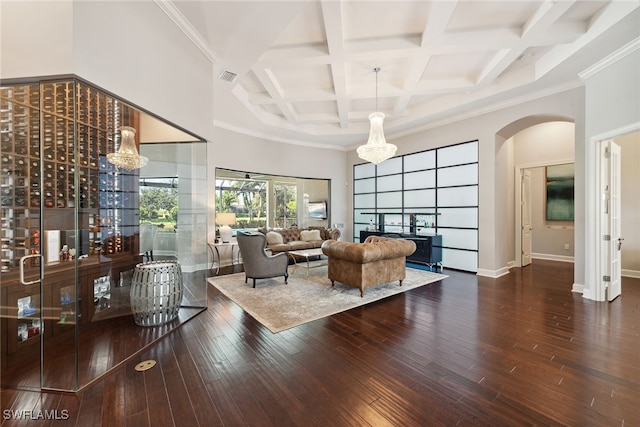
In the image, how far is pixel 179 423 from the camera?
66.2 inches

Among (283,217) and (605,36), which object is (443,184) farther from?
(283,217)

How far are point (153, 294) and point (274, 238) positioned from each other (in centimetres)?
398

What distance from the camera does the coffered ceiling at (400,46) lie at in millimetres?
2939

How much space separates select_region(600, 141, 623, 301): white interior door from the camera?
154 inches

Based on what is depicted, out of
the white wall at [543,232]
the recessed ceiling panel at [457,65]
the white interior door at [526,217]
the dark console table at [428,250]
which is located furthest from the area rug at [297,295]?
the white wall at [543,232]

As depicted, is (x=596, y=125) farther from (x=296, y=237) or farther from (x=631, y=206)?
(x=296, y=237)

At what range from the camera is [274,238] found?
6.94 meters

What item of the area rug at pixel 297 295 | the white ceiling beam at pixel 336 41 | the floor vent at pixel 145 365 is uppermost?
the white ceiling beam at pixel 336 41

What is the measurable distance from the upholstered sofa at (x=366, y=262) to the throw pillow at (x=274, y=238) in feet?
8.33

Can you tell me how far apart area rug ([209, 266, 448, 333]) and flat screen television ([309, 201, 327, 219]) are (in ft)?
11.3

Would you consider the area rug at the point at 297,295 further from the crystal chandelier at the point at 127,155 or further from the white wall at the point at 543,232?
the white wall at the point at 543,232

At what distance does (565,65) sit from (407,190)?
3.91 meters

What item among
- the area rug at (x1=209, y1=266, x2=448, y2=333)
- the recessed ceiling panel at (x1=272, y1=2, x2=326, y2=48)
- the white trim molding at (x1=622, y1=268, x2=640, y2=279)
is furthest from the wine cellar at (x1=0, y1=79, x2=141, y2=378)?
the white trim molding at (x1=622, y1=268, x2=640, y2=279)

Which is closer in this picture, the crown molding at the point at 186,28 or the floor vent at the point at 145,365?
the floor vent at the point at 145,365
